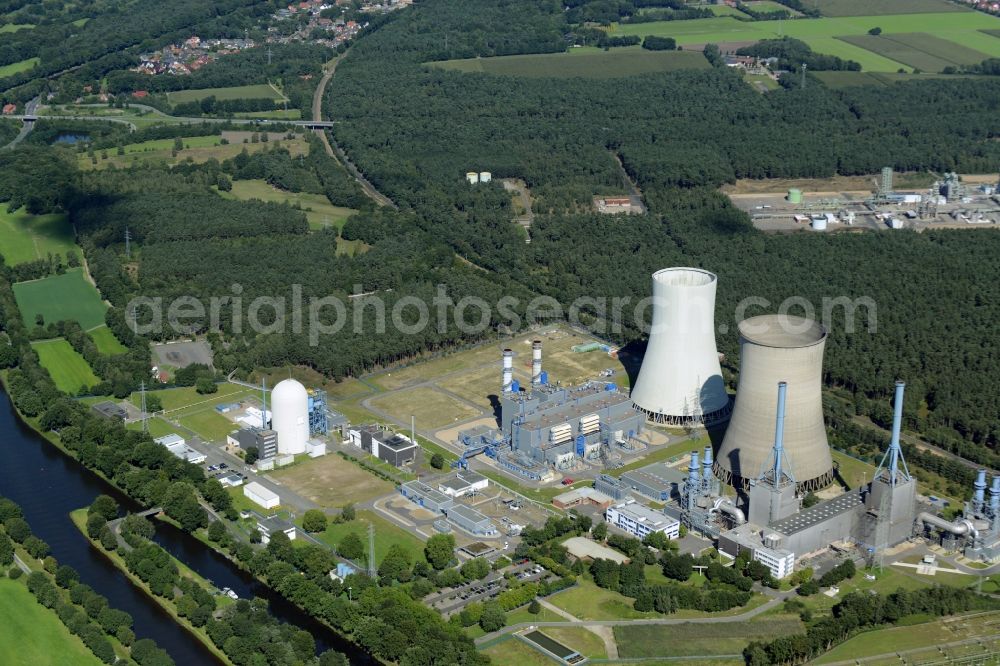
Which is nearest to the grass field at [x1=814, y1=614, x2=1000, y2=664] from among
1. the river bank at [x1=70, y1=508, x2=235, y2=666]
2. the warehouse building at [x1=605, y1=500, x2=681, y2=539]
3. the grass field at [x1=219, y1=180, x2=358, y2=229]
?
the warehouse building at [x1=605, y1=500, x2=681, y2=539]

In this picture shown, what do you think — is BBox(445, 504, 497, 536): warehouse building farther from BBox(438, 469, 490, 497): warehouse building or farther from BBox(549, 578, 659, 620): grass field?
BBox(549, 578, 659, 620): grass field

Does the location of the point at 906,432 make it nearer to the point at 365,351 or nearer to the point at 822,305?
the point at 822,305

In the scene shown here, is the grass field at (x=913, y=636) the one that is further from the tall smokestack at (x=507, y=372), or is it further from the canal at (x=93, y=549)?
the tall smokestack at (x=507, y=372)

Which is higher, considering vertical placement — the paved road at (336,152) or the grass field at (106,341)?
the paved road at (336,152)

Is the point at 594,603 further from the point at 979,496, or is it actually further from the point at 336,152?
the point at 336,152

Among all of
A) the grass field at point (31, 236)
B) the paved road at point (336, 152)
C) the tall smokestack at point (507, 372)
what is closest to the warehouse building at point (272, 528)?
the tall smokestack at point (507, 372)

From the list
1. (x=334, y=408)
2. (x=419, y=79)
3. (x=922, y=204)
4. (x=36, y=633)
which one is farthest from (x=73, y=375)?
(x=419, y=79)
